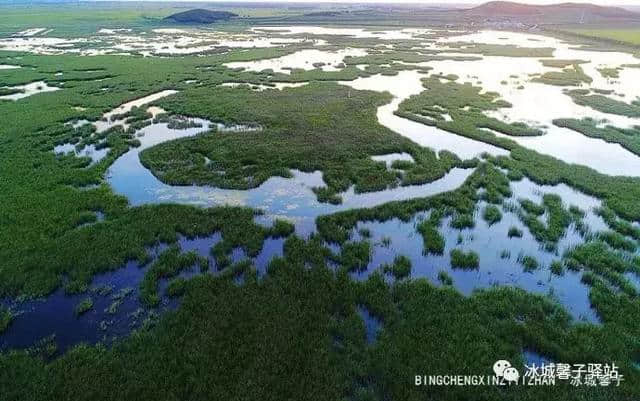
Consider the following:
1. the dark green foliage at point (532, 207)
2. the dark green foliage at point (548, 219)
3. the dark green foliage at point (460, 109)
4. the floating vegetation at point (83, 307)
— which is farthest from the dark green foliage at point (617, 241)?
the floating vegetation at point (83, 307)

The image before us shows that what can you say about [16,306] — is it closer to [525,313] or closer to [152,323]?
[152,323]

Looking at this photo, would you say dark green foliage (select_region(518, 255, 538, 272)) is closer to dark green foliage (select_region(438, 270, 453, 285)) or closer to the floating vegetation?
dark green foliage (select_region(438, 270, 453, 285))

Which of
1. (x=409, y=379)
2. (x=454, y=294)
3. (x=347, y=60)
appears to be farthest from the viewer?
(x=347, y=60)

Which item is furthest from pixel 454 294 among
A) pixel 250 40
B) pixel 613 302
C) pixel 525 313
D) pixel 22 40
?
pixel 22 40

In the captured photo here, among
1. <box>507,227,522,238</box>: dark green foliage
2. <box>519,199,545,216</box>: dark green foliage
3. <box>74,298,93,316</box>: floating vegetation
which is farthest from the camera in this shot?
<box>519,199,545,216</box>: dark green foliage

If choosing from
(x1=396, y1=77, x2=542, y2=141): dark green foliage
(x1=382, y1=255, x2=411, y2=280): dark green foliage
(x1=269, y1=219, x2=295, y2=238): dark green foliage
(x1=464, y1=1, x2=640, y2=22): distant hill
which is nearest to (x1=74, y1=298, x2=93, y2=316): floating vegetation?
(x1=269, y1=219, x2=295, y2=238): dark green foliage
